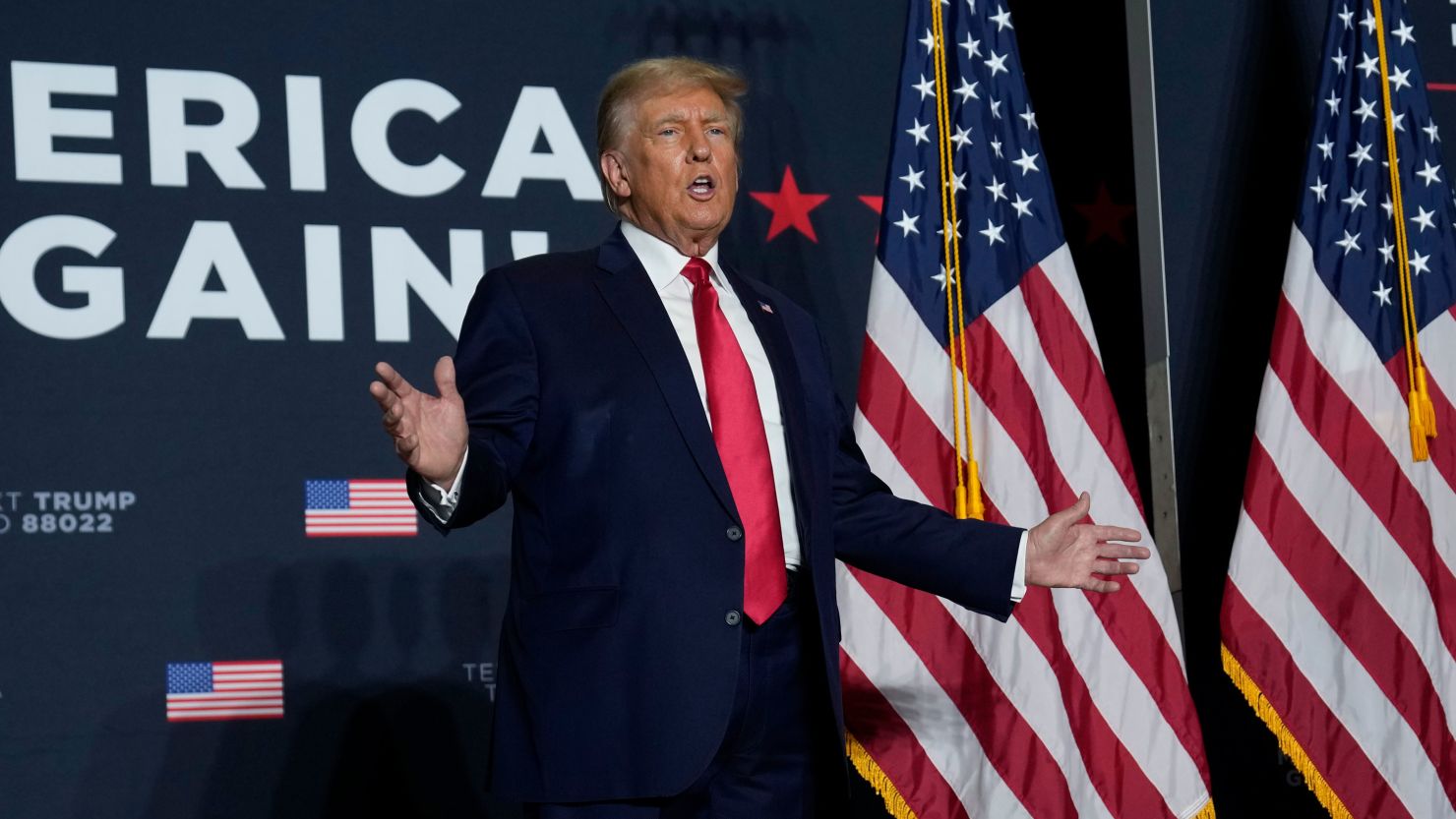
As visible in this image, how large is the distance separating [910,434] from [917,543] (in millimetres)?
901

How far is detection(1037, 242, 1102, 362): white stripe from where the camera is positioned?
3.16 meters

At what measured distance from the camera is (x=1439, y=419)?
10.6ft

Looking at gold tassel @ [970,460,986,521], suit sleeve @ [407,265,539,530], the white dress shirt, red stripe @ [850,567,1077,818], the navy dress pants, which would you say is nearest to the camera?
suit sleeve @ [407,265,539,530]

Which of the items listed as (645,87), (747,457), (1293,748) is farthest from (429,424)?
(1293,748)

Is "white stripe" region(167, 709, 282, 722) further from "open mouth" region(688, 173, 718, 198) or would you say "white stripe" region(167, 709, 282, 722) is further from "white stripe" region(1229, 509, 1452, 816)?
"white stripe" region(1229, 509, 1452, 816)

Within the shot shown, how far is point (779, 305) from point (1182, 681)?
1.35 metres

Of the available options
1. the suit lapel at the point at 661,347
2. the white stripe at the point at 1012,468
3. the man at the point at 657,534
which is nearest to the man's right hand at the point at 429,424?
the man at the point at 657,534

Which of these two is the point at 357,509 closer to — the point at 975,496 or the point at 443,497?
the point at 975,496

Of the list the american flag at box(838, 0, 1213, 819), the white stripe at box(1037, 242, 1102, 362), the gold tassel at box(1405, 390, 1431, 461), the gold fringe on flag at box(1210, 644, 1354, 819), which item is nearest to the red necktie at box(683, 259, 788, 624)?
the american flag at box(838, 0, 1213, 819)

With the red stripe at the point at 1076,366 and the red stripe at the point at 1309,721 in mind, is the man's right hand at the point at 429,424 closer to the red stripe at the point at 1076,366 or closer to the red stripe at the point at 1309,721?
the red stripe at the point at 1076,366

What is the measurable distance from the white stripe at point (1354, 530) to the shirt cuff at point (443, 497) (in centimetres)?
207

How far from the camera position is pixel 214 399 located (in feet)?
10.2

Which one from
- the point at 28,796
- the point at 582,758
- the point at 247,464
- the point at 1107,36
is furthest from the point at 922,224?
the point at 28,796

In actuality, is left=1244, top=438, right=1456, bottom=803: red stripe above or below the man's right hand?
below
